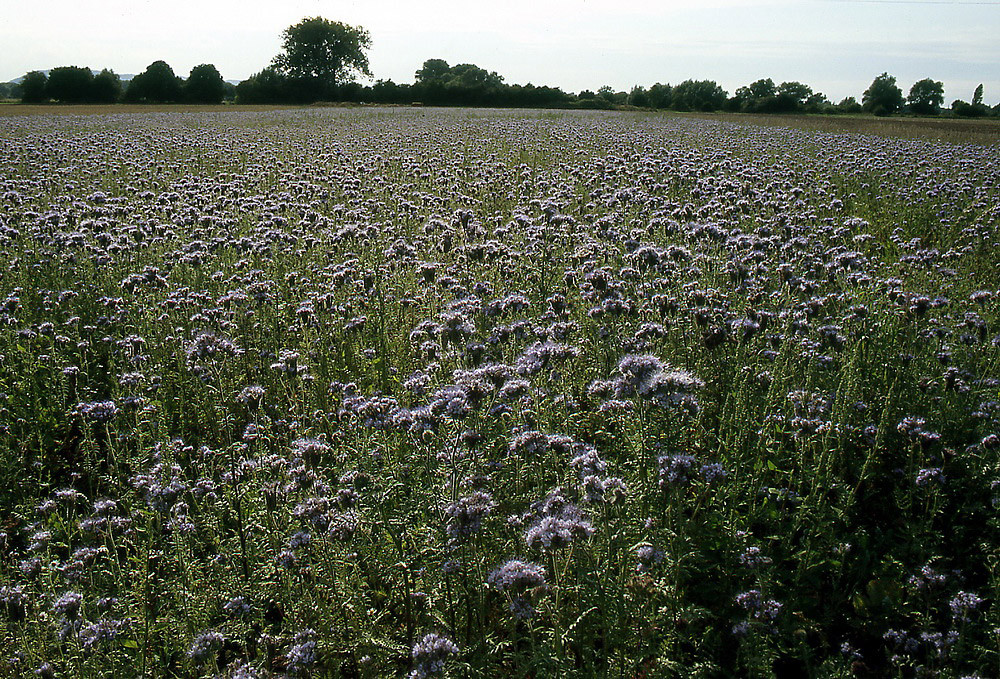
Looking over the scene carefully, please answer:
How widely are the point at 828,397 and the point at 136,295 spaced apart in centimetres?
601

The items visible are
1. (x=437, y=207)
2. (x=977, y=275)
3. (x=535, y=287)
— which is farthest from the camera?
(x=437, y=207)

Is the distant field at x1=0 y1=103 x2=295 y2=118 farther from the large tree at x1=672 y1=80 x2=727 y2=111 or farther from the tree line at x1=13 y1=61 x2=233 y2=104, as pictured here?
the large tree at x1=672 y1=80 x2=727 y2=111

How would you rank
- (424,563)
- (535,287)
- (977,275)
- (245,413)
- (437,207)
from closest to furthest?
(424,563) < (245,413) < (535,287) < (977,275) < (437,207)

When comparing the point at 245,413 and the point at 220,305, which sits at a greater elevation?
the point at 220,305

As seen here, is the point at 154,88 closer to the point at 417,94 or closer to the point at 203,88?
the point at 203,88

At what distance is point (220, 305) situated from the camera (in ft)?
19.7

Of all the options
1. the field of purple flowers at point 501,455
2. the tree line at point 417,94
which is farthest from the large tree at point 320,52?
the field of purple flowers at point 501,455

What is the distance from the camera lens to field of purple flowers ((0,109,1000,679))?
9.55 ft

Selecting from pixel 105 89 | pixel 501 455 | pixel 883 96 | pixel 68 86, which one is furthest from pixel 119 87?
pixel 883 96

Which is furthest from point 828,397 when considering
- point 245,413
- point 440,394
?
point 245,413

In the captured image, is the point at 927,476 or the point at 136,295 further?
the point at 136,295

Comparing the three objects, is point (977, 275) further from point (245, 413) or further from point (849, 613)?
point (245, 413)

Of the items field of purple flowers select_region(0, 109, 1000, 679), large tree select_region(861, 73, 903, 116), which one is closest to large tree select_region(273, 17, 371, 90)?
large tree select_region(861, 73, 903, 116)

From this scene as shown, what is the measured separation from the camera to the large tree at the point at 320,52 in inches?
3282
